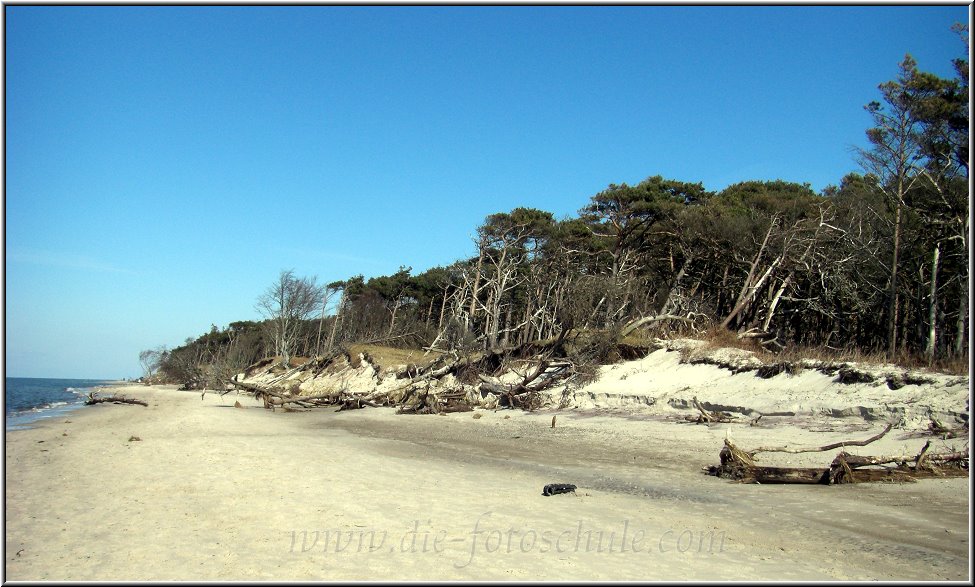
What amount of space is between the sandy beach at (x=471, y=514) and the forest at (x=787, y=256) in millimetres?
7788

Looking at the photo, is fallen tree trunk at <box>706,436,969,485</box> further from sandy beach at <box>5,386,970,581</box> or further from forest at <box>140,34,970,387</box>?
forest at <box>140,34,970,387</box>

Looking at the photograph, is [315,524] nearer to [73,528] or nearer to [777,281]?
[73,528]

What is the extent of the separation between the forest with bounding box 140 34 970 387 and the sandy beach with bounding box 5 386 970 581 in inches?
307

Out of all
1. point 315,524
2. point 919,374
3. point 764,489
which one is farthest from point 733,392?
point 315,524

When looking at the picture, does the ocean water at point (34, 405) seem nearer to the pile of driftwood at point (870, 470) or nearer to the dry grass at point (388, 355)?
the pile of driftwood at point (870, 470)

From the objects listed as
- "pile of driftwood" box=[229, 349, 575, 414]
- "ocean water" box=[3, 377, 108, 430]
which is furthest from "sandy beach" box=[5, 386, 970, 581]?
"pile of driftwood" box=[229, 349, 575, 414]

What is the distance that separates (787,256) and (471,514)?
23.4 metres

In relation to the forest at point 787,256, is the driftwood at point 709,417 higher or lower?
lower

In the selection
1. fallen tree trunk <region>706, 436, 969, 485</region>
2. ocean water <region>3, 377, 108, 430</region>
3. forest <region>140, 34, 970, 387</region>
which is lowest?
ocean water <region>3, 377, 108, 430</region>

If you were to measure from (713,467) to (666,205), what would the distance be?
23128 mm

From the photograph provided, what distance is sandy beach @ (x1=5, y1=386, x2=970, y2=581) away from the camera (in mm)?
5719

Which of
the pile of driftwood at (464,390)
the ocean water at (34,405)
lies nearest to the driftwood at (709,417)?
the pile of driftwood at (464,390)

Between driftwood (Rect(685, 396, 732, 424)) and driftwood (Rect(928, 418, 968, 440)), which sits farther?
driftwood (Rect(685, 396, 732, 424))

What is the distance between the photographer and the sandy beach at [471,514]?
18.8 ft
